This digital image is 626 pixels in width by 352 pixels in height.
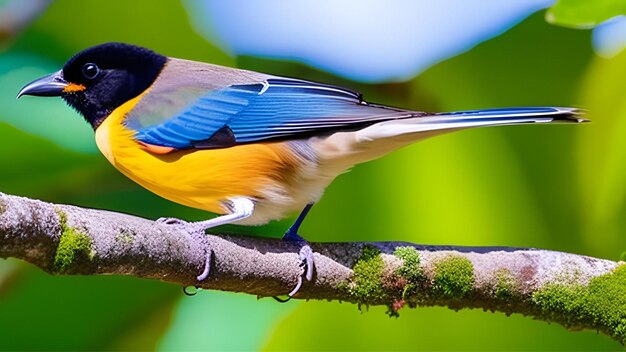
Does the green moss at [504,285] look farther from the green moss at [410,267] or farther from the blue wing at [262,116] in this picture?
the blue wing at [262,116]

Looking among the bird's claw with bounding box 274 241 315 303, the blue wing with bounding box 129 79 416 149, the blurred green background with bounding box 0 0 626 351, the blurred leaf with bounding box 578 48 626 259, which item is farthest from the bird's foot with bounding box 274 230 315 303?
the blurred leaf with bounding box 578 48 626 259

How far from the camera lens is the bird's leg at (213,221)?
2488mm

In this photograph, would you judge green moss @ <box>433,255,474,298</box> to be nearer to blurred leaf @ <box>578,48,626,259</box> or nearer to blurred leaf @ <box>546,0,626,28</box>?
blurred leaf @ <box>546,0,626,28</box>

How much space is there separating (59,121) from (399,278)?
1.86m

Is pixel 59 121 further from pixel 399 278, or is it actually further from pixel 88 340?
pixel 399 278

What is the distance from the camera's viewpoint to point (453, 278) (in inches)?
109

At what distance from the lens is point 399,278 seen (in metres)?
2.76

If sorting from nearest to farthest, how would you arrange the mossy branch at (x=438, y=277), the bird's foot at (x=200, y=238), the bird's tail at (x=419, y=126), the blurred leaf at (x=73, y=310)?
the bird's foot at (x=200, y=238)
the mossy branch at (x=438, y=277)
the bird's tail at (x=419, y=126)
the blurred leaf at (x=73, y=310)

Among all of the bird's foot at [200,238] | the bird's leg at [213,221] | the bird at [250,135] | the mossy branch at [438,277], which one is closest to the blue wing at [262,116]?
the bird at [250,135]

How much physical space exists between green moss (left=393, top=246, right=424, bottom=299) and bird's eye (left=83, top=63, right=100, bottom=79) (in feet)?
4.30

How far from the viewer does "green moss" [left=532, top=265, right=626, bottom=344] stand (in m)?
2.78

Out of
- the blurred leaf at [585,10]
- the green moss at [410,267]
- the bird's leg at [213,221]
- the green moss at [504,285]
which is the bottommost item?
the bird's leg at [213,221]

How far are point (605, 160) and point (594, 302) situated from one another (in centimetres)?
97

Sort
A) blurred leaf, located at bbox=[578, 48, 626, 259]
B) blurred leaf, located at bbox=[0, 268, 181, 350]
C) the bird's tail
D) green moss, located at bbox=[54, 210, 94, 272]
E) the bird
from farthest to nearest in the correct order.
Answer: blurred leaf, located at bbox=[0, 268, 181, 350]
blurred leaf, located at bbox=[578, 48, 626, 259]
the bird
the bird's tail
green moss, located at bbox=[54, 210, 94, 272]
